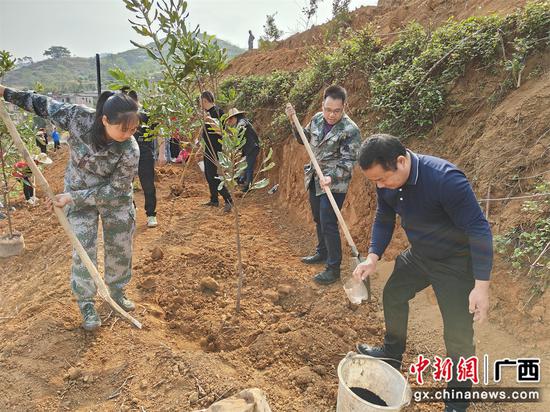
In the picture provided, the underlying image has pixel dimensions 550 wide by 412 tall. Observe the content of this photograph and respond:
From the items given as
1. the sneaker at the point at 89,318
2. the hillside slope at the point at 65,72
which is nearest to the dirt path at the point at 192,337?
the sneaker at the point at 89,318

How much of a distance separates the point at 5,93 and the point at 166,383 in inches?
91.0

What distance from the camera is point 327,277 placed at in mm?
3834

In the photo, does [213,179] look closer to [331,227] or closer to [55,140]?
[331,227]

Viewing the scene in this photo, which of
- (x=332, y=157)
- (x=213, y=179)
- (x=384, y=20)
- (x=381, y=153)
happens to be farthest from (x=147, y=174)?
(x=384, y=20)

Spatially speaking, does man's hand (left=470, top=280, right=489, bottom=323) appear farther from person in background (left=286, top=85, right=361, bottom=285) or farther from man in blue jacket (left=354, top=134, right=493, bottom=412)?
person in background (left=286, top=85, right=361, bottom=285)

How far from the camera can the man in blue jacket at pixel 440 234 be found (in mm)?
1910

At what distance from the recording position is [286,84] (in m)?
7.67

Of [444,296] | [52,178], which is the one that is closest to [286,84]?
[444,296]

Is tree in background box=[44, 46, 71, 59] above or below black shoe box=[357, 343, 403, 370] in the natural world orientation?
above

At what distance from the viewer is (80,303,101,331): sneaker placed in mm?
3002

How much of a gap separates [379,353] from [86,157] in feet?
8.18

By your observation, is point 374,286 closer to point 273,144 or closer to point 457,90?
point 457,90

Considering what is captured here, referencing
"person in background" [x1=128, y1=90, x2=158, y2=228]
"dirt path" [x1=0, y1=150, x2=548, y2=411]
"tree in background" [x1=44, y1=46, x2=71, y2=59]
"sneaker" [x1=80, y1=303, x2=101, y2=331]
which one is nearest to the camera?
"dirt path" [x1=0, y1=150, x2=548, y2=411]

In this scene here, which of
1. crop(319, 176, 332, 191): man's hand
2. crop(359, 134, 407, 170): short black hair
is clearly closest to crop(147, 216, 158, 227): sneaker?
crop(319, 176, 332, 191): man's hand
